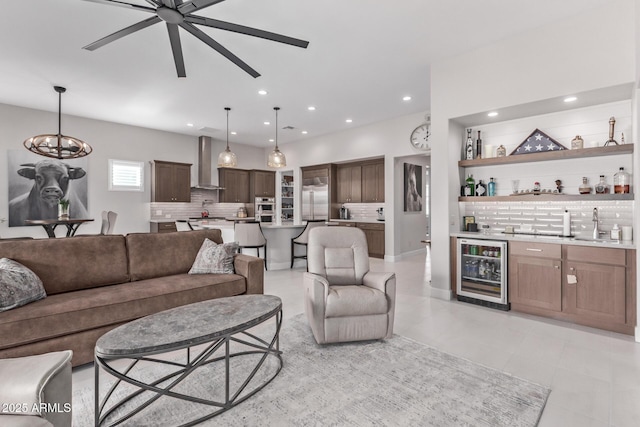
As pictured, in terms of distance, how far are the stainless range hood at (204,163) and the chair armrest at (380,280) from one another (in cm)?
650

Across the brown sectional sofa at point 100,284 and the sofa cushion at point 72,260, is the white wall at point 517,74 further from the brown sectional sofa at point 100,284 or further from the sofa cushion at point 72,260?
the sofa cushion at point 72,260

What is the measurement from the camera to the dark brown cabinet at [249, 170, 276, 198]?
931 cm

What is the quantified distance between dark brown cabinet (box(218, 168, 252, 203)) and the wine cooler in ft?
21.7

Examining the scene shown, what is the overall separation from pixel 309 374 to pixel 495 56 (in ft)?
13.2

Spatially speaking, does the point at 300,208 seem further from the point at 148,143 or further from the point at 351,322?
the point at 351,322

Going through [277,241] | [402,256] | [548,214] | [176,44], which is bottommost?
[402,256]

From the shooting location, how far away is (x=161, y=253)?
3340mm

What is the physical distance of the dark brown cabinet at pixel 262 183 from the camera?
30.6ft

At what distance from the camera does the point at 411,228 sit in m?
7.84

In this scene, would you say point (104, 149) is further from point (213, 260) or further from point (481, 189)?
point (481, 189)

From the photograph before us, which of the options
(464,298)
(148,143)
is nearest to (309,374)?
(464,298)


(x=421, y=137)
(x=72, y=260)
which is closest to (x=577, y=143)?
(x=421, y=137)

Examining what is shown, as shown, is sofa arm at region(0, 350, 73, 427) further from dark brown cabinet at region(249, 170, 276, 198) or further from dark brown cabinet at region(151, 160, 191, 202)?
dark brown cabinet at region(249, 170, 276, 198)

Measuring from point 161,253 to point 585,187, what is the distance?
4.70 metres
